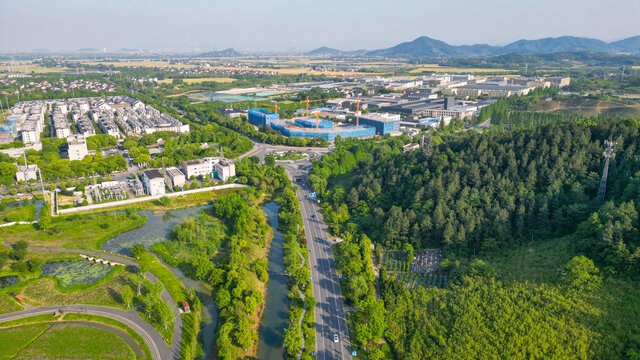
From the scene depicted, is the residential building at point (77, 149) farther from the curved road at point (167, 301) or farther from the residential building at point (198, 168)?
the curved road at point (167, 301)

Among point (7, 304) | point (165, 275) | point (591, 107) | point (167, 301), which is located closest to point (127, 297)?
point (167, 301)

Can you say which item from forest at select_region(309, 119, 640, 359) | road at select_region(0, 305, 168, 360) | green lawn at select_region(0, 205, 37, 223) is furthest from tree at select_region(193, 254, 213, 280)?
green lawn at select_region(0, 205, 37, 223)

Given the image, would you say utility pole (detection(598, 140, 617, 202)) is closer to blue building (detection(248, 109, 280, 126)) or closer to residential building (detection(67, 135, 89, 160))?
blue building (detection(248, 109, 280, 126))

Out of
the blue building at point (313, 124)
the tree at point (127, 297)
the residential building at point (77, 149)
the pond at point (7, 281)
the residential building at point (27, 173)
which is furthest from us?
the blue building at point (313, 124)

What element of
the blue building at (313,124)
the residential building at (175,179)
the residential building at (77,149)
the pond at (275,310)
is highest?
the blue building at (313,124)

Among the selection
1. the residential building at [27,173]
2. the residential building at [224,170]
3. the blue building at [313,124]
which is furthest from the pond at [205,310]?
the blue building at [313,124]

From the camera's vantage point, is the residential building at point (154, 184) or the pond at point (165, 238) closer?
the pond at point (165, 238)

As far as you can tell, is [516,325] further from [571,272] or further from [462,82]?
[462,82]

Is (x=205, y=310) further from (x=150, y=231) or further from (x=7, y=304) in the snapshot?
(x=150, y=231)
